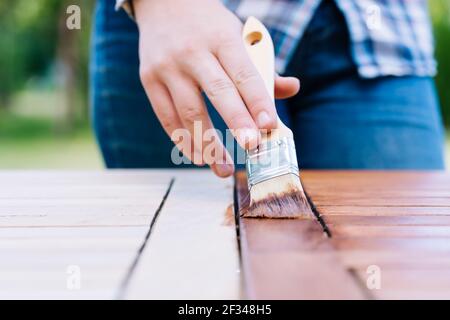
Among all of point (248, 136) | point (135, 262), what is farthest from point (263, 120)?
point (135, 262)

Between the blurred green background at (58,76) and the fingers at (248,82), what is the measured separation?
627 cm

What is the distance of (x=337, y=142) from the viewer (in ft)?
5.36

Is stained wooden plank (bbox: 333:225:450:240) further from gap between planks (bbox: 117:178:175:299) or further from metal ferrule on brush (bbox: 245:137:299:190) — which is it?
gap between planks (bbox: 117:178:175:299)

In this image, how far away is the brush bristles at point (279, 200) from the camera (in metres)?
0.98

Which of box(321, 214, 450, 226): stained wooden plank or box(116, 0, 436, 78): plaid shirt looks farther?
box(116, 0, 436, 78): plaid shirt

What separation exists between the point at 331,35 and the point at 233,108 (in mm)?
673

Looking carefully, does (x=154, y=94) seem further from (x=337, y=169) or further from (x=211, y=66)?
(x=337, y=169)

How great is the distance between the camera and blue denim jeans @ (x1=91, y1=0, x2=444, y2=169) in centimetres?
163

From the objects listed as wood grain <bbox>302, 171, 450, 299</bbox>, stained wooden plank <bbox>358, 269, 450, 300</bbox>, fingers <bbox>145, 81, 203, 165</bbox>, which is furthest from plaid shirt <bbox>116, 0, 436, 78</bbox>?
stained wooden plank <bbox>358, 269, 450, 300</bbox>

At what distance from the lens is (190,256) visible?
30.3 inches

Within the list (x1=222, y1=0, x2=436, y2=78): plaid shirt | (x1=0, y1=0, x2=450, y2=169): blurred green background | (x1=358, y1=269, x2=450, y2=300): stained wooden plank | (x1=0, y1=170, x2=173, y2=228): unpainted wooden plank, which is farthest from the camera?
(x1=0, y1=0, x2=450, y2=169): blurred green background

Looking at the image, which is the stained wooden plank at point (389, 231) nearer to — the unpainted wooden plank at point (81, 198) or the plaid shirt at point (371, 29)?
the unpainted wooden plank at point (81, 198)

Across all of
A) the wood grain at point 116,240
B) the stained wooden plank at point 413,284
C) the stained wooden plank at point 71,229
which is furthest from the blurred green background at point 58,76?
the stained wooden plank at point 413,284

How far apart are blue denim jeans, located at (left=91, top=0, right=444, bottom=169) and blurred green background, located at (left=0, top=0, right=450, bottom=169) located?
223 inches
